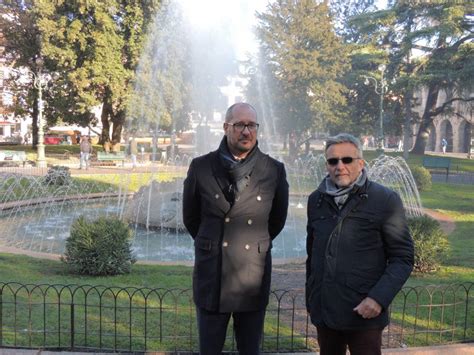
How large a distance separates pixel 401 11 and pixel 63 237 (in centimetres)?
3171

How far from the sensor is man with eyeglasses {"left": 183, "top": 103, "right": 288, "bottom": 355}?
9.05ft

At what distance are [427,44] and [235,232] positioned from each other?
36546 millimetres

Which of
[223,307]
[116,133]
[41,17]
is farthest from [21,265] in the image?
[116,133]

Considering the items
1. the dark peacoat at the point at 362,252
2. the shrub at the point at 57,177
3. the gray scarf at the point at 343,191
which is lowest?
the shrub at the point at 57,177

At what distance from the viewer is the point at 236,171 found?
9.06 feet

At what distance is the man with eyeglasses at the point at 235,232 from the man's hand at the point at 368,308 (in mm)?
541

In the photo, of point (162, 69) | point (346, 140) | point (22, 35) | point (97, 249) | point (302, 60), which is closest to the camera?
point (346, 140)

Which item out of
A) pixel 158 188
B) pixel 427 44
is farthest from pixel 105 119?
pixel 158 188

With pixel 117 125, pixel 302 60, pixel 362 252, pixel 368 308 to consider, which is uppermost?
pixel 302 60

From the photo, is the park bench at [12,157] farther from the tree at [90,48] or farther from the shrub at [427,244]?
the shrub at [427,244]


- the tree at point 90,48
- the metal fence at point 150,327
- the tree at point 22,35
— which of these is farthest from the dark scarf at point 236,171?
the tree at point 22,35

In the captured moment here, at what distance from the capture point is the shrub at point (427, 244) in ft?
22.9

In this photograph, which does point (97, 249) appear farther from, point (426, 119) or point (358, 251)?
point (426, 119)

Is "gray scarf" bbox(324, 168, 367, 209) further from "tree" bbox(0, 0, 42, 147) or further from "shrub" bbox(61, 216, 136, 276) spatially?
"tree" bbox(0, 0, 42, 147)
